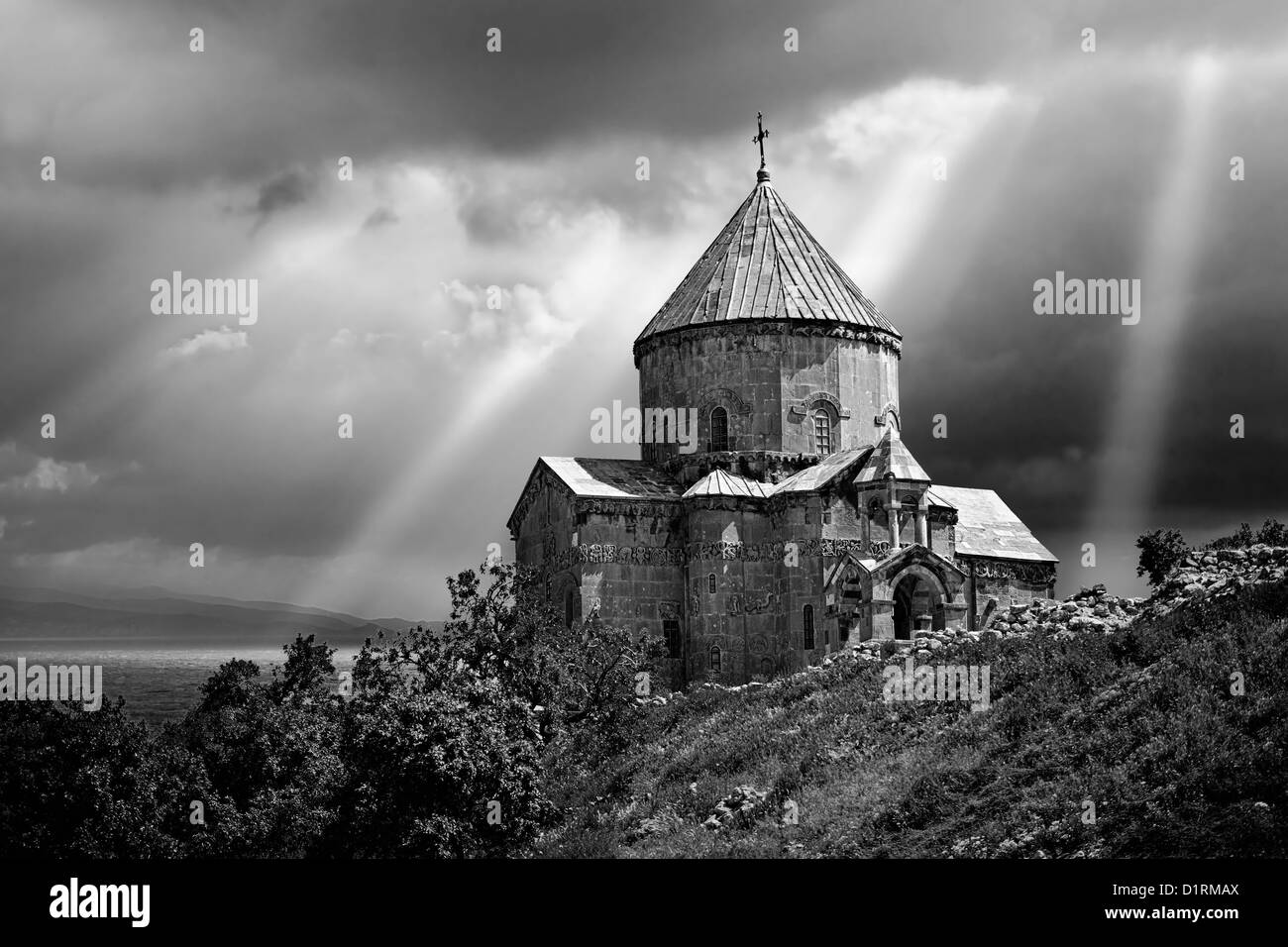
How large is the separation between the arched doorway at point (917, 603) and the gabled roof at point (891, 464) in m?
3.00

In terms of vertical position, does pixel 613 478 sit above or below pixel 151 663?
above

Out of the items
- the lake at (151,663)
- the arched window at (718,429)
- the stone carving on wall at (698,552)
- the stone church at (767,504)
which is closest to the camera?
the stone church at (767,504)

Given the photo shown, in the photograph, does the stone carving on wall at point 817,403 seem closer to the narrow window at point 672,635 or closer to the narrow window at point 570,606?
the narrow window at point 672,635

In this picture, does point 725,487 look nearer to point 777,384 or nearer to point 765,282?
point 777,384

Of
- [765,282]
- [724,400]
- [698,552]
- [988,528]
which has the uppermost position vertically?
[765,282]

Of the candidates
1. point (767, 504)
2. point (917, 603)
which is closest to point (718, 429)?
point (767, 504)

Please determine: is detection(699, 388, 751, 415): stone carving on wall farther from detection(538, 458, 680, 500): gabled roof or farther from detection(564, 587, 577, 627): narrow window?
detection(564, 587, 577, 627): narrow window

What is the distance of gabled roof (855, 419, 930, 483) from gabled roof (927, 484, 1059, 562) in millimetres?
3536

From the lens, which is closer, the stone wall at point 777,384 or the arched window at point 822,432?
the stone wall at point 777,384

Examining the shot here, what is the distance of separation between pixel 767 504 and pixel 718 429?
3680mm

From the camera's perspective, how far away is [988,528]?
55.0 m

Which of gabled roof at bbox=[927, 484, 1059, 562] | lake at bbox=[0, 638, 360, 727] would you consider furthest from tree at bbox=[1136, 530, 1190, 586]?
lake at bbox=[0, 638, 360, 727]

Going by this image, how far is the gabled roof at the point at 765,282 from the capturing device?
171ft

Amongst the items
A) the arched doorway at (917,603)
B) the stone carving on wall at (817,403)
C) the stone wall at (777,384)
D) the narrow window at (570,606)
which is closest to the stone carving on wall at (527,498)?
the narrow window at (570,606)
